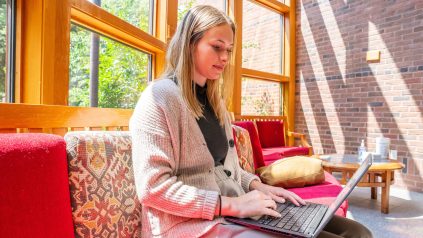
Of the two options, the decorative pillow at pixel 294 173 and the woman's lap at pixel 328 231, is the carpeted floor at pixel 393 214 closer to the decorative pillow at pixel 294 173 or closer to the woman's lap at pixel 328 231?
the decorative pillow at pixel 294 173

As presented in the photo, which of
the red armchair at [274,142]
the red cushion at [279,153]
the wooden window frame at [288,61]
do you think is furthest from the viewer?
the wooden window frame at [288,61]

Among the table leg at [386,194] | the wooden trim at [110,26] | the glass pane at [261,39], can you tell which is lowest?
the table leg at [386,194]

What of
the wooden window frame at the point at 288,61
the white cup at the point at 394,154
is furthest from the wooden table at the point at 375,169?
the wooden window frame at the point at 288,61

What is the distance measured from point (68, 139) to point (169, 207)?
1.33 ft

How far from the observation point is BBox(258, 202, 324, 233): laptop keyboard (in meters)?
0.87

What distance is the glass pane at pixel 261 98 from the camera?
15.1 feet

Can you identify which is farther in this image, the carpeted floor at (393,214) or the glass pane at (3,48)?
the carpeted floor at (393,214)

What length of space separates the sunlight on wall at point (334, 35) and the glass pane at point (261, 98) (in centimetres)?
102

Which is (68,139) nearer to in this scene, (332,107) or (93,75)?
(93,75)

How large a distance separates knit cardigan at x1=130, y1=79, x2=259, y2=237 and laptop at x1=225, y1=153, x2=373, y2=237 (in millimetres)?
115

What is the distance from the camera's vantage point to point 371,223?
2.60 meters

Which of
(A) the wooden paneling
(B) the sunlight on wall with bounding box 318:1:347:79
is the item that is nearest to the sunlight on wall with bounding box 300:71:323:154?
(B) the sunlight on wall with bounding box 318:1:347:79

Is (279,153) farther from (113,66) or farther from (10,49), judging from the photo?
(10,49)

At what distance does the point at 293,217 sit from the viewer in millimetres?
973
